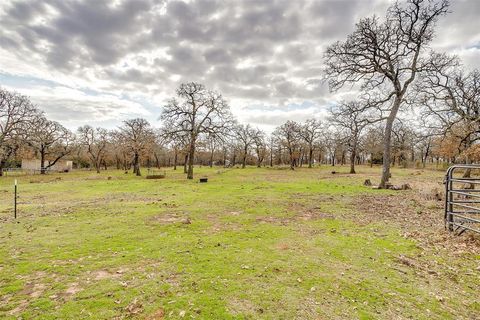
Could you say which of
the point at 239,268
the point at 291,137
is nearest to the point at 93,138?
the point at 291,137

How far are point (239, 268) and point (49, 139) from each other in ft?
189

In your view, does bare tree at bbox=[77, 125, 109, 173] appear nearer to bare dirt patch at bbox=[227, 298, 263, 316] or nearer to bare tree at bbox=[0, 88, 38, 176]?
bare tree at bbox=[0, 88, 38, 176]

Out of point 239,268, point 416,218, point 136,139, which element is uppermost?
point 136,139

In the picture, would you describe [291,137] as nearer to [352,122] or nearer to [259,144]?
[259,144]

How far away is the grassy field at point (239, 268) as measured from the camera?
13.8 ft

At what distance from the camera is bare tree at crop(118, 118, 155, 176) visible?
41.8 m

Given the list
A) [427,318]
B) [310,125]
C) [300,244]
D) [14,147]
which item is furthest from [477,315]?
[310,125]

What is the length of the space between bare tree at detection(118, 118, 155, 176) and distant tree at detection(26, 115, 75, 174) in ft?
42.0

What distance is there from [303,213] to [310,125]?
53240 mm

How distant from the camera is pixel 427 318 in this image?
3984mm

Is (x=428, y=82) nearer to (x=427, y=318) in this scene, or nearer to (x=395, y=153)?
(x=427, y=318)

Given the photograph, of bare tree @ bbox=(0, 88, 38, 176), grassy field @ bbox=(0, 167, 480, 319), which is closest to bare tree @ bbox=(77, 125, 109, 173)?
bare tree @ bbox=(0, 88, 38, 176)

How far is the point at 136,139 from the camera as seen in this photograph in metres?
42.5

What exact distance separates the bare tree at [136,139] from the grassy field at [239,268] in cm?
3230
